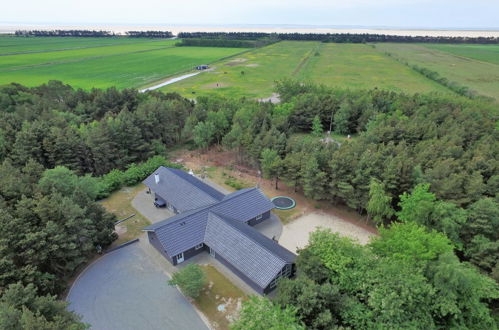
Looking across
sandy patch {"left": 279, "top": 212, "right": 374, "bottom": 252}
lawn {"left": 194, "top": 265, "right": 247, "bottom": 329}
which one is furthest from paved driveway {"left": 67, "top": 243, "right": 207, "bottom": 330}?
sandy patch {"left": 279, "top": 212, "right": 374, "bottom": 252}

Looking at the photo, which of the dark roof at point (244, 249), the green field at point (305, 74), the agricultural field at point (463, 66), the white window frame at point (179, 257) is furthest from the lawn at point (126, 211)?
the agricultural field at point (463, 66)

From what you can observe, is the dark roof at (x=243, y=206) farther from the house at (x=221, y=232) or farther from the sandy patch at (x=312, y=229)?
the sandy patch at (x=312, y=229)

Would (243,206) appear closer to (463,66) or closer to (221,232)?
(221,232)

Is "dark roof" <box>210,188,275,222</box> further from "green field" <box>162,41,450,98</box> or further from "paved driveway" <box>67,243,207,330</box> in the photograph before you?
"green field" <box>162,41,450,98</box>

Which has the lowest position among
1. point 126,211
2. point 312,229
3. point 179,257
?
point 126,211

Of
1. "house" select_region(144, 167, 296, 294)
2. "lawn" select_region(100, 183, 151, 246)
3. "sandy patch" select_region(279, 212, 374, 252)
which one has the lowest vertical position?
"lawn" select_region(100, 183, 151, 246)

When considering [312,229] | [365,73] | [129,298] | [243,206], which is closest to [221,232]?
[243,206]
